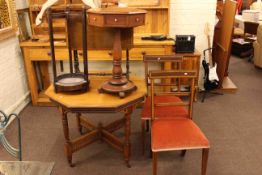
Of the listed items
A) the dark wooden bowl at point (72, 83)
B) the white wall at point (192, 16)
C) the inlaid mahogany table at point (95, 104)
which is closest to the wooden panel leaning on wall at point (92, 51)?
the white wall at point (192, 16)

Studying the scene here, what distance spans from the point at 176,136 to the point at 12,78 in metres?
2.22

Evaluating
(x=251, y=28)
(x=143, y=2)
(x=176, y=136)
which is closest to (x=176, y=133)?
(x=176, y=136)

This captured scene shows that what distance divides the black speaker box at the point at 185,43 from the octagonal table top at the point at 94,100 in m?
1.35

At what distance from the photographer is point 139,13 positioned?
1.81 m

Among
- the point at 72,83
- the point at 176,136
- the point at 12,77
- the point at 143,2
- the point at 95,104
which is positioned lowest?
the point at 176,136

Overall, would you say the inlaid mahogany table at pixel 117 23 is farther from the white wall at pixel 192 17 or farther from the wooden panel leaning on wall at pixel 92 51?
the white wall at pixel 192 17

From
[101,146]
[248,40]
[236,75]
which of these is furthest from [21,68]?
[248,40]

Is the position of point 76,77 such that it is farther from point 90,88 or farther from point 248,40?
point 248,40

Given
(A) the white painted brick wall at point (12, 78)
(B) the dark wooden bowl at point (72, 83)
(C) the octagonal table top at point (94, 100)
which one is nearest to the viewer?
(C) the octagonal table top at point (94, 100)

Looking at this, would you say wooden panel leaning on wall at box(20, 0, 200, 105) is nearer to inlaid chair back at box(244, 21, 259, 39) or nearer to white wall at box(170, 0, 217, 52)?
white wall at box(170, 0, 217, 52)

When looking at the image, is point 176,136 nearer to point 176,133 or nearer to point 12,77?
point 176,133

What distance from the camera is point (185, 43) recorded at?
329cm

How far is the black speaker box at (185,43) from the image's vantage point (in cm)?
328

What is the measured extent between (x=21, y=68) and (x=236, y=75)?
11.4ft
